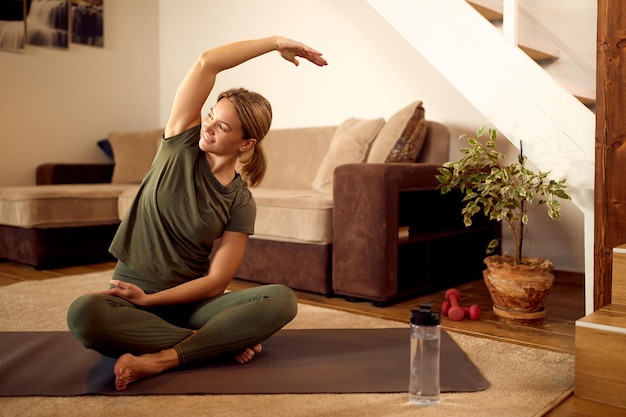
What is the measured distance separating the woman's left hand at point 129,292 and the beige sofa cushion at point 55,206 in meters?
1.94

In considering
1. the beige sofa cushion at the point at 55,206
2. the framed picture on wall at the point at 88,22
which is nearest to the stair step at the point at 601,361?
the beige sofa cushion at the point at 55,206

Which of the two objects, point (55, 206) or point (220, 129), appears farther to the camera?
point (55, 206)

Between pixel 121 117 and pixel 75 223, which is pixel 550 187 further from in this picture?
pixel 121 117

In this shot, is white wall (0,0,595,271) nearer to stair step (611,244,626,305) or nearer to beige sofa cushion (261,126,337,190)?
beige sofa cushion (261,126,337,190)

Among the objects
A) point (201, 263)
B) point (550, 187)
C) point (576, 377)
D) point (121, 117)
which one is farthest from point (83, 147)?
point (576, 377)

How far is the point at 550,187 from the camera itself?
2.19 metres

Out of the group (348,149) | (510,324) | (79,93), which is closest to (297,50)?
(510,324)

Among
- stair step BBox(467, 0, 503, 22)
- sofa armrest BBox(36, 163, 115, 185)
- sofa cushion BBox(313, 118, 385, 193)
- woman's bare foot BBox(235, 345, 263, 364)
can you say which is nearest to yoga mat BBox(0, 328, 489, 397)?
woman's bare foot BBox(235, 345, 263, 364)

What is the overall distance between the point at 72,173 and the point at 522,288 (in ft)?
10.2

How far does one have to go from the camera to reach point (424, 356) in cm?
143

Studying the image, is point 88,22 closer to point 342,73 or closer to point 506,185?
point 342,73

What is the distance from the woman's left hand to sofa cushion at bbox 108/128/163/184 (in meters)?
2.74

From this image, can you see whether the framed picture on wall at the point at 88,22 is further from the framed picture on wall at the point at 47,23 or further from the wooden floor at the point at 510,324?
the wooden floor at the point at 510,324

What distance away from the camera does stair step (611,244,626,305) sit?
175 centimetres
